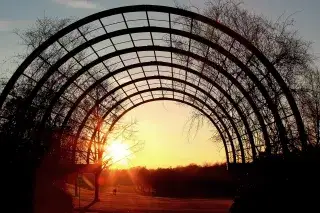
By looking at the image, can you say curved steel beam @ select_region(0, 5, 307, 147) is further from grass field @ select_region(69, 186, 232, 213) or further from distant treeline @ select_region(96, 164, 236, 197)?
distant treeline @ select_region(96, 164, 236, 197)

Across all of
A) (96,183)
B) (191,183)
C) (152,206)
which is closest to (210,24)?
(152,206)

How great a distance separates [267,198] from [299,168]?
72.2 inches

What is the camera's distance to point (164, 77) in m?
31.4

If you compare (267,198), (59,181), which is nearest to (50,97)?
(59,181)

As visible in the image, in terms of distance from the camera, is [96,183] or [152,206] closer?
[152,206]

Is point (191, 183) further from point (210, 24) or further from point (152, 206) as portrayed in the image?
point (210, 24)

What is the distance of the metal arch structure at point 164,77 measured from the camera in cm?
2036

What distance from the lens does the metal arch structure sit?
20359mm

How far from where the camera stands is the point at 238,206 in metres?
16.6

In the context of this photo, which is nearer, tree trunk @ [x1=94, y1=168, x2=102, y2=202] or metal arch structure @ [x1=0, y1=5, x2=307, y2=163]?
metal arch structure @ [x1=0, y1=5, x2=307, y2=163]

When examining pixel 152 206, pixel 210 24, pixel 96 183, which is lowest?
pixel 152 206

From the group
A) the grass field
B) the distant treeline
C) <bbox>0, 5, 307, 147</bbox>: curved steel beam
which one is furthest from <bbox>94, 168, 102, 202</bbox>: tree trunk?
the distant treeline

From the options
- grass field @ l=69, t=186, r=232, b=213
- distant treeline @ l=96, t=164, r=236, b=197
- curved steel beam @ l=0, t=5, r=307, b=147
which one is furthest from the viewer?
distant treeline @ l=96, t=164, r=236, b=197

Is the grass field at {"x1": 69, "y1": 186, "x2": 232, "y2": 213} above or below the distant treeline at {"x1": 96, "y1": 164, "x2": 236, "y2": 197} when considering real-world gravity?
below
